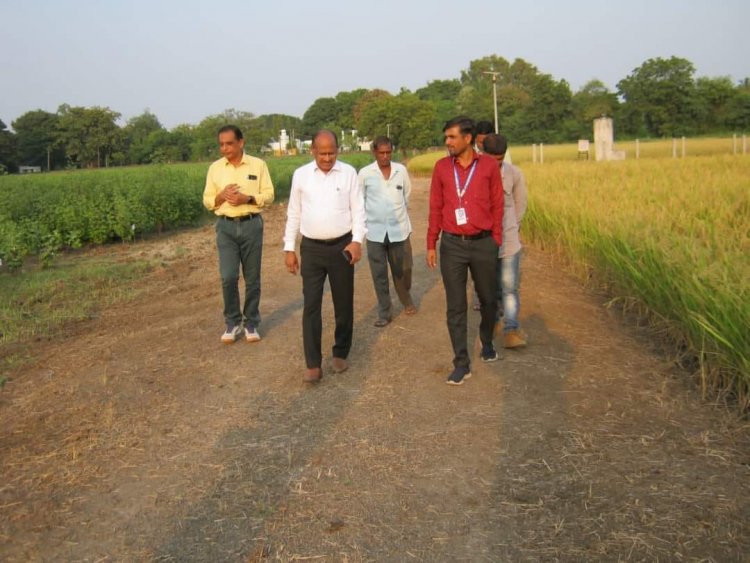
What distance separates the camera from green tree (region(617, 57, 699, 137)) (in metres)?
47.6

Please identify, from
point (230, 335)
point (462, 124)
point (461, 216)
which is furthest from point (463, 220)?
point (230, 335)

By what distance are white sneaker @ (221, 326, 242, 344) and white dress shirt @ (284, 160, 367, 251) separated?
1.53m

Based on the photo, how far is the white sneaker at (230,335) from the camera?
5.88 meters

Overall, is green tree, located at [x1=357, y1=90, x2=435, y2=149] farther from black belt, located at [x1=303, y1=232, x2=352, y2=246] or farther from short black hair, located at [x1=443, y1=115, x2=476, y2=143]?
short black hair, located at [x1=443, y1=115, x2=476, y2=143]

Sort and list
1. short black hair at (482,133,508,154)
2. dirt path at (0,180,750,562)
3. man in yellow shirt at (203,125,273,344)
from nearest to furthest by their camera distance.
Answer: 1. dirt path at (0,180,750,562)
2. short black hair at (482,133,508,154)
3. man in yellow shirt at (203,125,273,344)

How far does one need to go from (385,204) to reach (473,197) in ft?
6.14

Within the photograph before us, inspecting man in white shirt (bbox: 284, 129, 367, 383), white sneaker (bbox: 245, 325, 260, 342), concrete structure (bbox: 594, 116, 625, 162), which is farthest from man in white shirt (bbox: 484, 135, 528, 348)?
concrete structure (bbox: 594, 116, 625, 162)

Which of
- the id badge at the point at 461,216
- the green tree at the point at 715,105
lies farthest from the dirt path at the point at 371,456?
the green tree at the point at 715,105

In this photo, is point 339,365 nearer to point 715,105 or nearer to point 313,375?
point 313,375

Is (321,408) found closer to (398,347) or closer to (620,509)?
(398,347)

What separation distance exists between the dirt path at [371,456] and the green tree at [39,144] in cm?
6883

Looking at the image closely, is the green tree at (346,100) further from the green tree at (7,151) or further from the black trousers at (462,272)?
the black trousers at (462,272)

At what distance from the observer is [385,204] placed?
628 cm

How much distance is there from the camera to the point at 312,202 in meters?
4.78
